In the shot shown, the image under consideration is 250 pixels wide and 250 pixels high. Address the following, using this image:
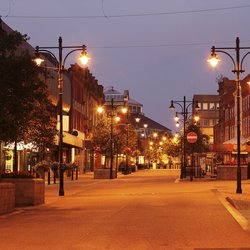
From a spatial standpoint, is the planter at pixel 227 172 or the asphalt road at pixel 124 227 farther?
the planter at pixel 227 172

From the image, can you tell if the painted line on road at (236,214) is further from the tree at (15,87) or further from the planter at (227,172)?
the planter at (227,172)

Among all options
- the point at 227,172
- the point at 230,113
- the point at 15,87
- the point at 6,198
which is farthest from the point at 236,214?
the point at 230,113

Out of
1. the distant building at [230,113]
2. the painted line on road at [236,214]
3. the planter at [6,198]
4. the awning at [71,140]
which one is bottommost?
the painted line on road at [236,214]

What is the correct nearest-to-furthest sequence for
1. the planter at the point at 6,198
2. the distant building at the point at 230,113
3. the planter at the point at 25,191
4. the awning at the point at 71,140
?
the planter at the point at 6,198 < the planter at the point at 25,191 < the awning at the point at 71,140 < the distant building at the point at 230,113

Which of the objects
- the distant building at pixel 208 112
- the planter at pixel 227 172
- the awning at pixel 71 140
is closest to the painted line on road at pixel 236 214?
the planter at pixel 227 172

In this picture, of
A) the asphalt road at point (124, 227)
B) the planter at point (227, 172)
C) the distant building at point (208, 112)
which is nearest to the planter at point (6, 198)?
the asphalt road at point (124, 227)

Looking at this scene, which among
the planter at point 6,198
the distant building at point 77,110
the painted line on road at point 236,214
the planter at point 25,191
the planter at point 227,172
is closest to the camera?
the painted line on road at point 236,214

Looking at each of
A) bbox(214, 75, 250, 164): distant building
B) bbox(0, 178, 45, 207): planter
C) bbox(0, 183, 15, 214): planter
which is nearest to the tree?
bbox(0, 183, 15, 214): planter

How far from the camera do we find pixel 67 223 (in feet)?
56.0

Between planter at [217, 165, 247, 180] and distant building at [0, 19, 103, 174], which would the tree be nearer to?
distant building at [0, 19, 103, 174]

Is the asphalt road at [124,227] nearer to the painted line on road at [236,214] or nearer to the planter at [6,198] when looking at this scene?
the painted line on road at [236,214]

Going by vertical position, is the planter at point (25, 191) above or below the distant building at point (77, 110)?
below

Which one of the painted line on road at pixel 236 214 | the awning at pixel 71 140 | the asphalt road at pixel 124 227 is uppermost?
the awning at pixel 71 140

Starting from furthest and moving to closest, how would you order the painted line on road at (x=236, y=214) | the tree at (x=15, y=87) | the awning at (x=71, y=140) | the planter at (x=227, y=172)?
the awning at (x=71, y=140) → the planter at (x=227, y=172) → the tree at (x=15, y=87) → the painted line on road at (x=236, y=214)
